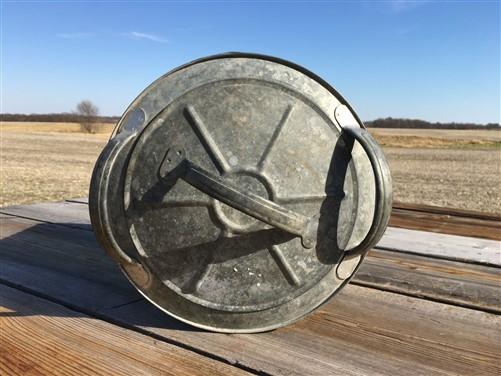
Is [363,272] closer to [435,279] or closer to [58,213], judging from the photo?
[435,279]

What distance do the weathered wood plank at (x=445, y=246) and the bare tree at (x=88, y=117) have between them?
212ft

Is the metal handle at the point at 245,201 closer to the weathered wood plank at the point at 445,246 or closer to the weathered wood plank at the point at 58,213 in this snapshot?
the weathered wood plank at the point at 445,246

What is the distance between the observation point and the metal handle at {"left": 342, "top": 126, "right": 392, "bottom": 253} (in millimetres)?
1395

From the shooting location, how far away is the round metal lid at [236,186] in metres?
1.39

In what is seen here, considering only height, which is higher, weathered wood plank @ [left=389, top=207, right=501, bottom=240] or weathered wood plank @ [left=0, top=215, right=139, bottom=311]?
weathered wood plank @ [left=389, top=207, right=501, bottom=240]

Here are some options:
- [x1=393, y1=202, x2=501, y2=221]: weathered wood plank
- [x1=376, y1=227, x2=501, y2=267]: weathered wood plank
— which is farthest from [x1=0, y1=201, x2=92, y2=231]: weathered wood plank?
[x1=393, y1=202, x2=501, y2=221]: weathered wood plank

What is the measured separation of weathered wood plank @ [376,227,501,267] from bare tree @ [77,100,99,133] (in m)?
64.6

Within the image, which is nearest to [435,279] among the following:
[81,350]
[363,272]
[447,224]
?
[363,272]

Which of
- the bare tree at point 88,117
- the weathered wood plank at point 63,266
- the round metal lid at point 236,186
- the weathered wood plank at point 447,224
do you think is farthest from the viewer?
the bare tree at point 88,117

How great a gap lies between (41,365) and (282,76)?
3.70 feet

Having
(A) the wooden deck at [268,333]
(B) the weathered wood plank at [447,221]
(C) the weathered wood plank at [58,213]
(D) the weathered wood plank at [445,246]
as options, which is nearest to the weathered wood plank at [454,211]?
(B) the weathered wood plank at [447,221]

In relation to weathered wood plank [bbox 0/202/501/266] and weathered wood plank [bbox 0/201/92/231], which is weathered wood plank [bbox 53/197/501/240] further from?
weathered wood plank [bbox 0/201/92/231]

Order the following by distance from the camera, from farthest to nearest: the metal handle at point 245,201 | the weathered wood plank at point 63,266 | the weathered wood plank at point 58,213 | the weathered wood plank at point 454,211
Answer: the weathered wood plank at point 454,211 → the weathered wood plank at point 58,213 → the weathered wood plank at point 63,266 → the metal handle at point 245,201

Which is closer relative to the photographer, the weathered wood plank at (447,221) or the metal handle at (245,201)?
the metal handle at (245,201)
